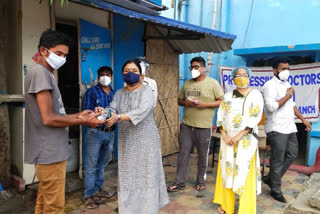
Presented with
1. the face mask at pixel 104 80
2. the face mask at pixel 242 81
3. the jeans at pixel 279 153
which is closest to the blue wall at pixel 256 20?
the jeans at pixel 279 153

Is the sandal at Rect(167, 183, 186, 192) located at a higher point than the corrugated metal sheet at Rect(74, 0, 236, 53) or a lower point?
lower

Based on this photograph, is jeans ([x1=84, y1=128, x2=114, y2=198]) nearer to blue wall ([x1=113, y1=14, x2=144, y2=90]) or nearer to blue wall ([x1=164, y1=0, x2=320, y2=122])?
blue wall ([x1=113, y1=14, x2=144, y2=90])

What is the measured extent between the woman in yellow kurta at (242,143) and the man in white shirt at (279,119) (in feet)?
2.32

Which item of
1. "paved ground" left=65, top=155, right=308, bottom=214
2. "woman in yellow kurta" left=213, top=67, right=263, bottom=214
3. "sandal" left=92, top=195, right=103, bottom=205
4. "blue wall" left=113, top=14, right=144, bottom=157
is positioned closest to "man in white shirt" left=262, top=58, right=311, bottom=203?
"paved ground" left=65, top=155, right=308, bottom=214

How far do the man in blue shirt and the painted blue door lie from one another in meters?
0.67

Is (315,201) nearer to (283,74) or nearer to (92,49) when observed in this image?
(283,74)

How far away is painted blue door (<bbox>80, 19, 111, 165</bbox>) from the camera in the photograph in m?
4.26

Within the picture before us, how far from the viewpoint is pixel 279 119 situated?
3.78 meters

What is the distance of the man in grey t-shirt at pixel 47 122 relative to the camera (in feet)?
6.77

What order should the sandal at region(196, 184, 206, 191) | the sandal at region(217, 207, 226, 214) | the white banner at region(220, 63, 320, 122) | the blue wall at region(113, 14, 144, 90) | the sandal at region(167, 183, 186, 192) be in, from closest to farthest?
the sandal at region(217, 207, 226, 214), the sandal at region(167, 183, 186, 192), the sandal at region(196, 184, 206, 191), the blue wall at region(113, 14, 144, 90), the white banner at region(220, 63, 320, 122)

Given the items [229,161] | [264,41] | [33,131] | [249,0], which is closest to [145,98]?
[33,131]

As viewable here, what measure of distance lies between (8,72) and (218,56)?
5.62 metres

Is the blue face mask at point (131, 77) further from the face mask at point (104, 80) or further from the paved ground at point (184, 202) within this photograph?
the paved ground at point (184, 202)

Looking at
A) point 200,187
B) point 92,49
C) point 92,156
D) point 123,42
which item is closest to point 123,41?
point 123,42
